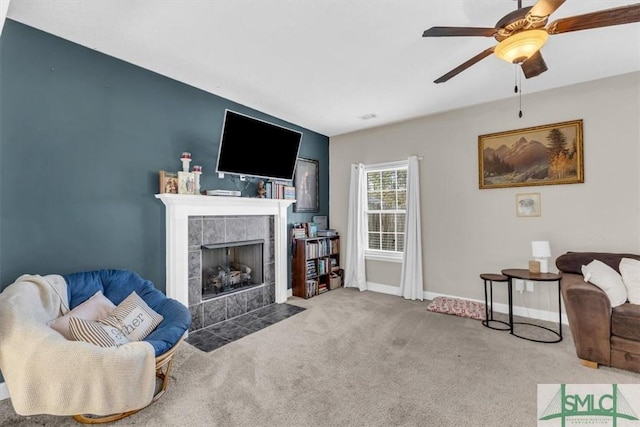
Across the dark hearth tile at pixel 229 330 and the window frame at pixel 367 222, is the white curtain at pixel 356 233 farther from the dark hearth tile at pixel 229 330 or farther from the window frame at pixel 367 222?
the dark hearth tile at pixel 229 330

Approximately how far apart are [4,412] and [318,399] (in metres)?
2.03

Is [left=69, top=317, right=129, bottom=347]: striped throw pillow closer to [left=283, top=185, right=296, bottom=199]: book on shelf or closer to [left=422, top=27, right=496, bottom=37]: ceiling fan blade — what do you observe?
[left=422, top=27, right=496, bottom=37]: ceiling fan blade

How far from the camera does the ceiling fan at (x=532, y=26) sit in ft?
4.91

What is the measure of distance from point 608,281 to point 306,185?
3.69 m

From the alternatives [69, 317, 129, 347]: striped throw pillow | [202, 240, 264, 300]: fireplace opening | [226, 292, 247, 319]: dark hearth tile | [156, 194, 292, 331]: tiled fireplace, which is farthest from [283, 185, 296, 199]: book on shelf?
[69, 317, 129, 347]: striped throw pillow

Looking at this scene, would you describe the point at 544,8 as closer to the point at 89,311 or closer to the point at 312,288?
the point at 89,311

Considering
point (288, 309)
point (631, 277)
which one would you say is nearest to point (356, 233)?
point (288, 309)

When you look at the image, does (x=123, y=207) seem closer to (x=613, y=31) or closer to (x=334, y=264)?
(x=334, y=264)

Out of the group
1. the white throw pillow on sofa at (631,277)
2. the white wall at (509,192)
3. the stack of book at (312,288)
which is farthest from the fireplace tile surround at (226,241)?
the white throw pillow on sofa at (631,277)

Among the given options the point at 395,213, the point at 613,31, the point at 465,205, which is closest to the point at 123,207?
the point at 395,213

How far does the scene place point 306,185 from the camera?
190 inches

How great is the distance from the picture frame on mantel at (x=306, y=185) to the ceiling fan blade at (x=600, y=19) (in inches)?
135

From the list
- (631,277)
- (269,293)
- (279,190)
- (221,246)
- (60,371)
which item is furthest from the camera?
(279,190)

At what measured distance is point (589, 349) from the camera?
2328 mm
